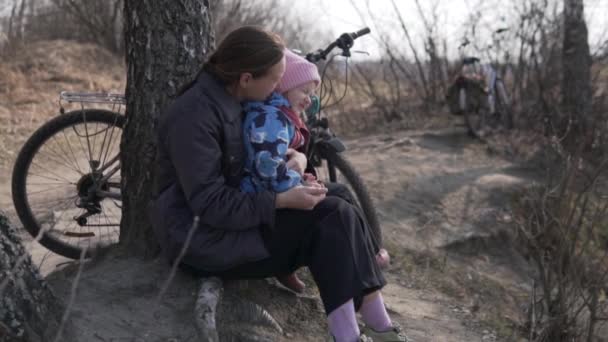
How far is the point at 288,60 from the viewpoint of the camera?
→ 10.3ft

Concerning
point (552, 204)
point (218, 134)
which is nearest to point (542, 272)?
point (552, 204)

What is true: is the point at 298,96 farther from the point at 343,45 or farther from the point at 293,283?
the point at 343,45

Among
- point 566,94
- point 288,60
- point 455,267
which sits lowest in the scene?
point 455,267

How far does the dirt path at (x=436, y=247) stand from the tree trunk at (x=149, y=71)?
340mm

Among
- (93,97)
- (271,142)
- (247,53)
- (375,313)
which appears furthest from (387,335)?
(93,97)

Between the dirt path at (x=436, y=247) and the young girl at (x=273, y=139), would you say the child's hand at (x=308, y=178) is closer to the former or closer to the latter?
the young girl at (x=273, y=139)

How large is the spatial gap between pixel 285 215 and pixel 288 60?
69cm

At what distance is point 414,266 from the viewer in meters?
4.75

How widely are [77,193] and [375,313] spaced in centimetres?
191

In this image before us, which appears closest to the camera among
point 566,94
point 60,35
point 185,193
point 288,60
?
point 185,193

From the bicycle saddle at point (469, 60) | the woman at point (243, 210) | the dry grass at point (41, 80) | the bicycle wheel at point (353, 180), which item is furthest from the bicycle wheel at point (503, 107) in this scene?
the woman at point (243, 210)

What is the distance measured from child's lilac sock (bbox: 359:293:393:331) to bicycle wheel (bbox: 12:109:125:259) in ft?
4.67

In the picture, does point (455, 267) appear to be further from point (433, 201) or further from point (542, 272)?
point (433, 201)

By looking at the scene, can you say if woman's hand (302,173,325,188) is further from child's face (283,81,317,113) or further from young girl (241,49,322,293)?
child's face (283,81,317,113)
